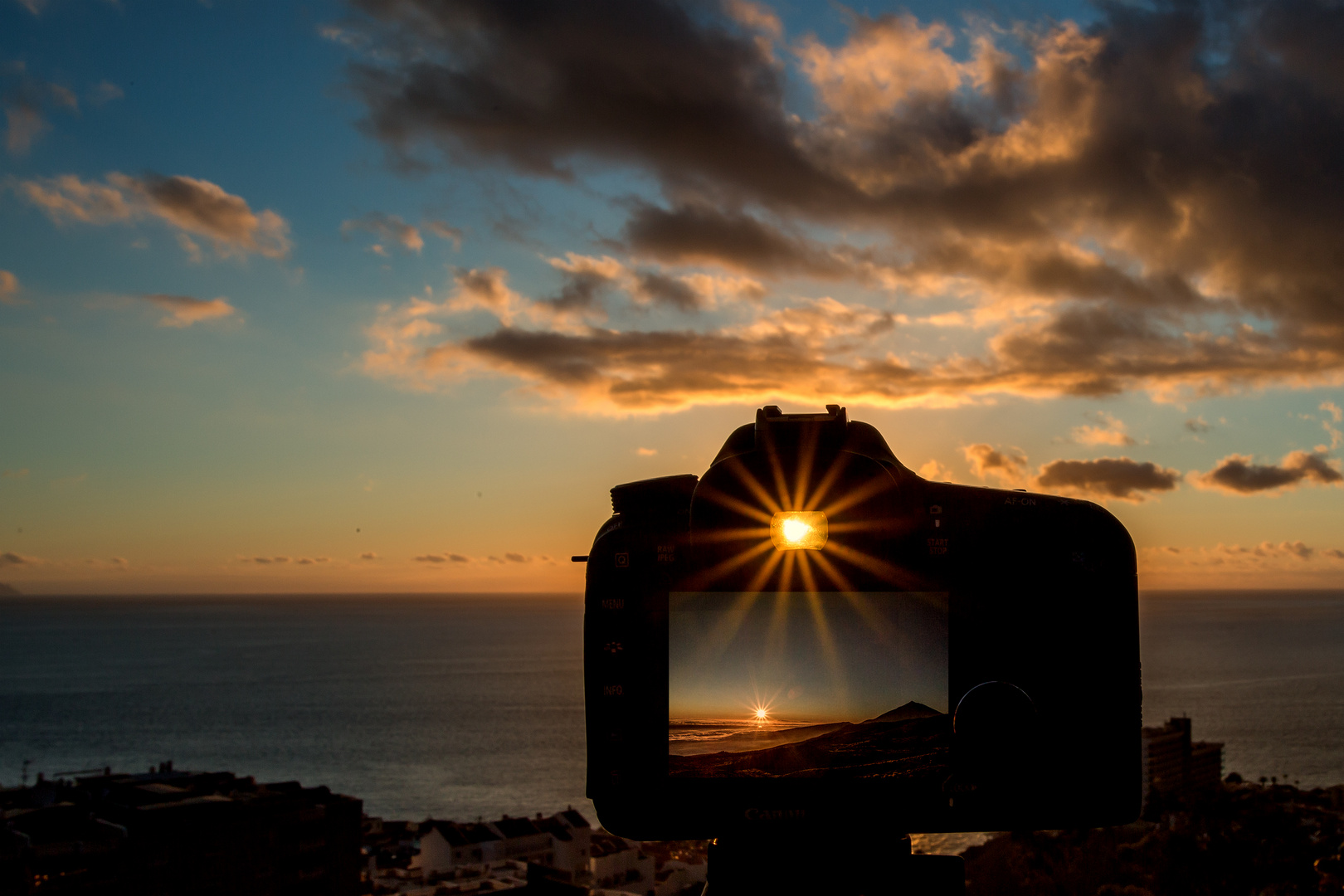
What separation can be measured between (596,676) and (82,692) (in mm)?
103067

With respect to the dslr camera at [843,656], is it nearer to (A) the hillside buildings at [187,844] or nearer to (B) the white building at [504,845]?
(A) the hillside buildings at [187,844]

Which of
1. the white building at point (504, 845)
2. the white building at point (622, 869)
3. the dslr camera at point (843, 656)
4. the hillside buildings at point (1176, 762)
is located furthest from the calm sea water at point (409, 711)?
the dslr camera at point (843, 656)

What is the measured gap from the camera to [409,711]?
6975 cm

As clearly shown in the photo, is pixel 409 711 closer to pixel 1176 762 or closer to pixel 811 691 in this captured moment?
pixel 1176 762

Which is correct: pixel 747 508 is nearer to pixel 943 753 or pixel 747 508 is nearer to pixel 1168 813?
pixel 943 753

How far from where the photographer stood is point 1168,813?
860 inches

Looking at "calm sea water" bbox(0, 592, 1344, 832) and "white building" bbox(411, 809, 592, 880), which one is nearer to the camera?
"white building" bbox(411, 809, 592, 880)

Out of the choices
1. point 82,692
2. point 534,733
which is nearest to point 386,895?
point 534,733

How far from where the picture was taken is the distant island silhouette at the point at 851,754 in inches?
78.0

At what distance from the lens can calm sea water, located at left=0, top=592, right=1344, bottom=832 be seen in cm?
4841

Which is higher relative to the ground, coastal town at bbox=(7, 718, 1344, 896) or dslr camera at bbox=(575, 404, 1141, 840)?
dslr camera at bbox=(575, 404, 1141, 840)

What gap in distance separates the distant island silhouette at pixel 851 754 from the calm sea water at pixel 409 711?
31873mm

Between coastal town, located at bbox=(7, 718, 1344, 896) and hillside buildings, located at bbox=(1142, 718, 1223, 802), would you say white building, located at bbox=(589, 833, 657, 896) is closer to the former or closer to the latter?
coastal town, located at bbox=(7, 718, 1344, 896)

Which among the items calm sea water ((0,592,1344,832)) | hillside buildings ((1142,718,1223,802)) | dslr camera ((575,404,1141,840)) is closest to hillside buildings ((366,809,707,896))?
calm sea water ((0,592,1344,832))
